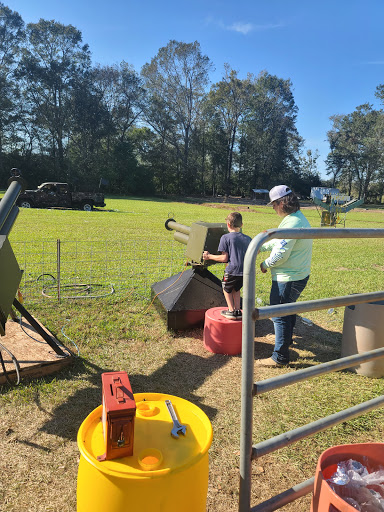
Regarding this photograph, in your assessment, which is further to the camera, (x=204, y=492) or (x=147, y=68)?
(x=147, y=68)

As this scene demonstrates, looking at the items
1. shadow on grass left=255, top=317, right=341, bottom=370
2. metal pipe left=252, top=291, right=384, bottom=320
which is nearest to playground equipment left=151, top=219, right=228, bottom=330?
shadow on grass left=255, top=317, right=341, bottom=370

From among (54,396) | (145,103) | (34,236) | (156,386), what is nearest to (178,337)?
(156,386)

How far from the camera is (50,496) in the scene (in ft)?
6.98

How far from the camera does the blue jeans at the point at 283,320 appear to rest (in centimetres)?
364

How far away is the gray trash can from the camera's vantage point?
3535 millimetres

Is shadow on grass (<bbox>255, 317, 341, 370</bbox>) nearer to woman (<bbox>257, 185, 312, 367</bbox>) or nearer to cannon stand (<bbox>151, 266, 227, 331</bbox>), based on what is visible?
woman (<bbox>257, 185, 312, 367</bbox>)

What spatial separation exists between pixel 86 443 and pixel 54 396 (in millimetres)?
1817

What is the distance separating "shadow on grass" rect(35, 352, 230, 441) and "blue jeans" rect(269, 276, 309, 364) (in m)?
0.60

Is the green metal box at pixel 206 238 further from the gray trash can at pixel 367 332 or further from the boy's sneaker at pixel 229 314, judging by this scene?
the gray trash can at pixel 367 332

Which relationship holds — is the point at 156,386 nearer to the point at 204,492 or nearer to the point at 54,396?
the point at 54,396

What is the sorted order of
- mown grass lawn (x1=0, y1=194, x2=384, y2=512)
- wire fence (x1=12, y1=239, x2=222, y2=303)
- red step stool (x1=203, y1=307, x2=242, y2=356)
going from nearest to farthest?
mown grass lawn (x1=0, y1=194, x2=384, y2=512) < red step stool (x1=203, y1=307, x2=242, y2=356) < wire fence (x1=12, y1=239, x2=222, y2=303)

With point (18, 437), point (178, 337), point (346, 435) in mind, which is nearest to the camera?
point (18, 437)

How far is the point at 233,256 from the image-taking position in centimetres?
398

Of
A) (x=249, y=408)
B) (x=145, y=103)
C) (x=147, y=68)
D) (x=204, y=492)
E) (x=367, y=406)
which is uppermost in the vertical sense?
(x=147, y=68)
